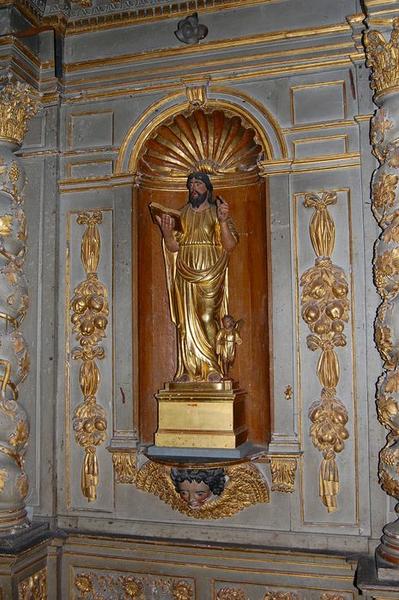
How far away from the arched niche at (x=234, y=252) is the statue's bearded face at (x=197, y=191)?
273 mm

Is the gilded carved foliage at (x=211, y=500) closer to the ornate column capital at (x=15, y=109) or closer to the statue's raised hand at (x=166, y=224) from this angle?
the statue's raised hand at (x=166, y=224)

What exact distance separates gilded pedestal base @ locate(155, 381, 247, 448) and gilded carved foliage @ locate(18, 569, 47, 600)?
122 cm

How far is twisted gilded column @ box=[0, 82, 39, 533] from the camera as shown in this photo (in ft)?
14.9

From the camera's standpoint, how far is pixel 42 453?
4.89 metres

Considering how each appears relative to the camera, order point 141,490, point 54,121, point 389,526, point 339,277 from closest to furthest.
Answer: point 389,526, point 339,277, point 141,490, point 54,121

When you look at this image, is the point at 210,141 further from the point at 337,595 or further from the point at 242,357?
the point at 337,595

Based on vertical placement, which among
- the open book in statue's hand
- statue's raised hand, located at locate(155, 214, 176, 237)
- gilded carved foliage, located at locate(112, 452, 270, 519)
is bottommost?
gilded carved foliage, located at locate(112, 452, 270, 519)

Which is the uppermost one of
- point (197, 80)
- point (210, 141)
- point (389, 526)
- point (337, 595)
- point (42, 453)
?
point (197, 80)

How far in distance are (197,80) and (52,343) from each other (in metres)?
2.19

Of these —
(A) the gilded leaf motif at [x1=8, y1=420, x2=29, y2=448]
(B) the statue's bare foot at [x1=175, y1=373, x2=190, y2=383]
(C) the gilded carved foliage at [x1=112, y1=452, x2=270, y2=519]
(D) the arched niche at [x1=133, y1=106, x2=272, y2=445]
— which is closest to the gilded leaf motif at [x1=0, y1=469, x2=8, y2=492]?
(A) the gilded leaf motif at [x1=8, y1=420, x2=29, y2=448]

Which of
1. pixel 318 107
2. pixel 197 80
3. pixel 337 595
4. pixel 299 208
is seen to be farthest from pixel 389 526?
pixel 197 80

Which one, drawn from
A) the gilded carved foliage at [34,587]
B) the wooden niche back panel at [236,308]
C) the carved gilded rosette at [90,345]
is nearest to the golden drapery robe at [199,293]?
the wooden niche back panel at [236,308]

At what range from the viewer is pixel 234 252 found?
5.06 metres

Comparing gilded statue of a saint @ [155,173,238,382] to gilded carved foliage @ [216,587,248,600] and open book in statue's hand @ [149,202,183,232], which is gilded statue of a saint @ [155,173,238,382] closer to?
open book in statue's hand @ [149,202,183,232]
